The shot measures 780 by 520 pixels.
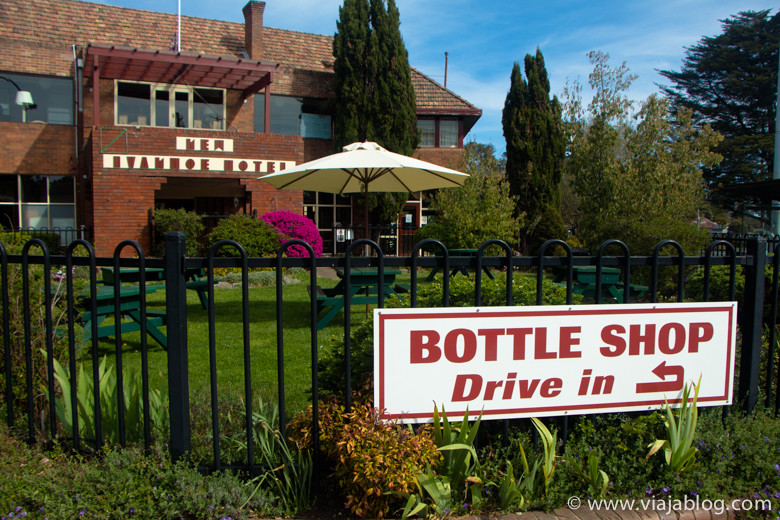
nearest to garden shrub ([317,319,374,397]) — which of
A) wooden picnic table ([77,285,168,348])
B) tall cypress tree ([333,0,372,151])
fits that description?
wooden picnic table ([77,285,168,348])

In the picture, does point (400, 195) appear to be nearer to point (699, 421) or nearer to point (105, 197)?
point (105, 197)

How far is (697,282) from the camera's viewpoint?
737cm

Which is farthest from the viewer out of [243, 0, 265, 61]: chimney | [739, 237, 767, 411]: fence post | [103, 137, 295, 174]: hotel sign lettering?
[243, 0, 265, 61]: chimney

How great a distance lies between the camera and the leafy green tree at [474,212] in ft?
55.0

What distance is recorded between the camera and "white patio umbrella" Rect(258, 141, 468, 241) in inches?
308

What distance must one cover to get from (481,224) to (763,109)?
28.6m

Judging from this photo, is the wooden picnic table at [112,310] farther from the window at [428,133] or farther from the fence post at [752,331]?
the window at [428,133]

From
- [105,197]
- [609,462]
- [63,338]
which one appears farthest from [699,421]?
[105,197]

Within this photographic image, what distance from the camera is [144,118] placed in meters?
18.0

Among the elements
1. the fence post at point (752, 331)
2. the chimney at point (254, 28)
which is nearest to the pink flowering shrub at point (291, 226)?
the chimney at point (254, 28)

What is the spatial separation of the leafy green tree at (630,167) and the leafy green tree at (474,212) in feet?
12.9

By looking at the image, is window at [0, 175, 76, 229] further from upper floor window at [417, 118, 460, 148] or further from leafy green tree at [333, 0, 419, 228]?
upper floor window at [417, 118, 460, 148]

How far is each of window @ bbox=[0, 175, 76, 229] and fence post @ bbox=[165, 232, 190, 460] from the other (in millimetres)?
17917

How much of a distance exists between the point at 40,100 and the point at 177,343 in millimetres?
18744
